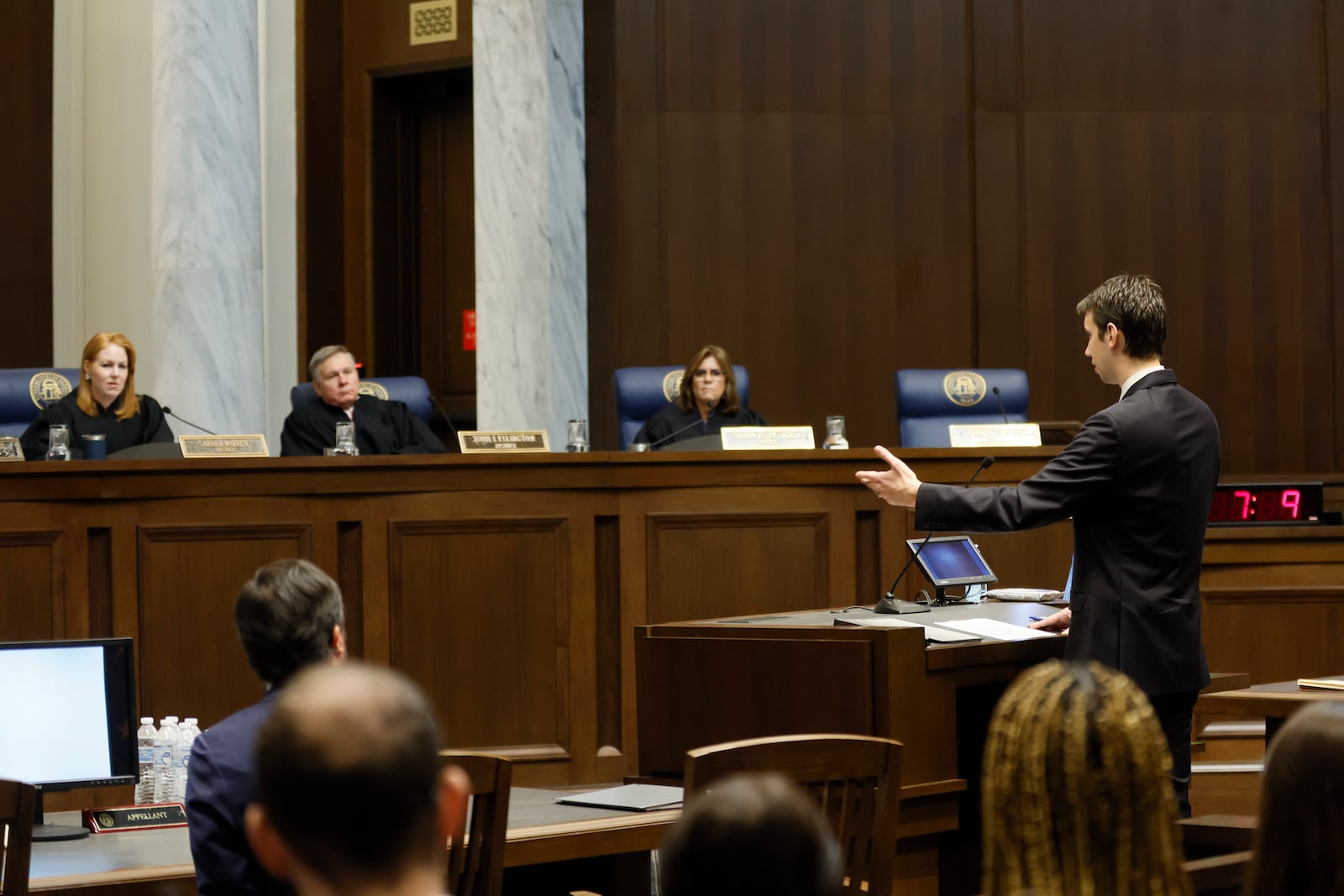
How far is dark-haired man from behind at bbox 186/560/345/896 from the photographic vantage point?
2016 mm

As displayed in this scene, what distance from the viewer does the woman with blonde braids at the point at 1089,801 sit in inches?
49.7

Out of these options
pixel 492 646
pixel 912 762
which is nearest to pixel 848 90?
pixel 492 646

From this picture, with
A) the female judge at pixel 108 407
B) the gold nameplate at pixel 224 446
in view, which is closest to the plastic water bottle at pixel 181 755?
the gold nameplate at pixel 224 446

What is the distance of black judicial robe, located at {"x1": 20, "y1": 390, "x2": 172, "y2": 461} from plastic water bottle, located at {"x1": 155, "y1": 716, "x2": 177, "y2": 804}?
99.0 inches

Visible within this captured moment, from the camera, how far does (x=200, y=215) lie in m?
6.81

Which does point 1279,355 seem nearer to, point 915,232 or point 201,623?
point 915,232

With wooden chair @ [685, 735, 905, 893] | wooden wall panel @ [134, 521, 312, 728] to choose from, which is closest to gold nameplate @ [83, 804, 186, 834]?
wooden chair @ [685, 735, 905, 893]

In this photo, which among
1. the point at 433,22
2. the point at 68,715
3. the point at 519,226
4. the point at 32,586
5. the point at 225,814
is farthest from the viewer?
the point at 433,22

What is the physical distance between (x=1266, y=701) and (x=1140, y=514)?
17.3 inches

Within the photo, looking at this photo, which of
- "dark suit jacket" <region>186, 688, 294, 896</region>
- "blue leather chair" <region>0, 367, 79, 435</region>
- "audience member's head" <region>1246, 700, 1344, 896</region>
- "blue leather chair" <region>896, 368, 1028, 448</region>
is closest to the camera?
"audience member's head" <region>1246, 700, 1344, 896</region>

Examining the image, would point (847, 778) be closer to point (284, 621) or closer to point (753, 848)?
point (284, 621)

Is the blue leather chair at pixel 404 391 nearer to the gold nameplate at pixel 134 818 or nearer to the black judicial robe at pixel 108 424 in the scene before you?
the black judicial robe at pixel 108 424

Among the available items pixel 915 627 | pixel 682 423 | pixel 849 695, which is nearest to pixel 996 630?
pixel 915 627

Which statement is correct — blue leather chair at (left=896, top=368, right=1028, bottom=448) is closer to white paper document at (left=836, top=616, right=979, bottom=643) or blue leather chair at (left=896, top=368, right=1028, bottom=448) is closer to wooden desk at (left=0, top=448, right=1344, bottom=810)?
wooden desk at (left=0, top=448, right=1344, bottom=810)
